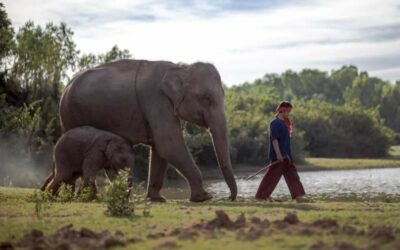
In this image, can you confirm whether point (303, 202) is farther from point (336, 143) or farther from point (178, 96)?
point (336, 143)

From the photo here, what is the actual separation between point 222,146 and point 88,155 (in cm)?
304

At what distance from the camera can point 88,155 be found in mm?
16016

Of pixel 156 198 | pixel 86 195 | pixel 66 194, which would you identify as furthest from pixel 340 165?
pixel 66 194

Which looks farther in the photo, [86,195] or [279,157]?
[279,157]

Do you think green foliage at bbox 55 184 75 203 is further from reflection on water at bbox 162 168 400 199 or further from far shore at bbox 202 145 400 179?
far shore at bbox 202 145 400 179

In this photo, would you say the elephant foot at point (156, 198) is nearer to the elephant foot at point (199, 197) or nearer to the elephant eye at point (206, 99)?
the elephant foot at point (199, 197)

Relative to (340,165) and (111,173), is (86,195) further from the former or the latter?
(340,165)

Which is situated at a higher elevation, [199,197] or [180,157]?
[180,157]

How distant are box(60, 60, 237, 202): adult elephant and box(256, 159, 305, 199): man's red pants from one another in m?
0.75

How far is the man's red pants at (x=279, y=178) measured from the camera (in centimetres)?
1578

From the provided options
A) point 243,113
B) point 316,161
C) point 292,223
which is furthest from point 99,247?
point 243,113

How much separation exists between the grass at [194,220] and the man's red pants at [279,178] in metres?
2.05

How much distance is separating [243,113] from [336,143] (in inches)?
538

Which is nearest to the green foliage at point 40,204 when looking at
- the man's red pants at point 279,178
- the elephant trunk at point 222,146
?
the elephant trunk at point 222,146
